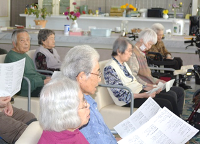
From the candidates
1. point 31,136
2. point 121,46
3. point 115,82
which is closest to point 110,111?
point 115,82

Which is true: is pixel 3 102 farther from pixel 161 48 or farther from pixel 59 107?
pixel 161 48

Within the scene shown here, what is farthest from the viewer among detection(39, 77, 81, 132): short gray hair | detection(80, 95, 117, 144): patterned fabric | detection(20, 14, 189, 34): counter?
detection(20, 14, 189, 34): counter

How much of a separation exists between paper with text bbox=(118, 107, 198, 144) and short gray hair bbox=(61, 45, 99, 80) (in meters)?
0.49

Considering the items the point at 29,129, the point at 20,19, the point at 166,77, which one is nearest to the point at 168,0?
the point at 20,19

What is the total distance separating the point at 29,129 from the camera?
1.62 meters

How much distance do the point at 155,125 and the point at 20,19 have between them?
9334 millimetres

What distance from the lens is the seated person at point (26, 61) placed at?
3506 millimetres

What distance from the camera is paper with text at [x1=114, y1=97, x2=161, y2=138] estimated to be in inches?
89.7

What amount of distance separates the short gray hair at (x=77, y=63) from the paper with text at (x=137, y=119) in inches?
16.0

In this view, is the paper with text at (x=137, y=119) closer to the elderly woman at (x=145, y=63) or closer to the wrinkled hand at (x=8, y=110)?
the wrinkled hand at (x=8, y=110)

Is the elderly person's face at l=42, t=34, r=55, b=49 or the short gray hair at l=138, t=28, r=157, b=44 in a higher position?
the short gray hair at l=138, t=28, r=157, b=44

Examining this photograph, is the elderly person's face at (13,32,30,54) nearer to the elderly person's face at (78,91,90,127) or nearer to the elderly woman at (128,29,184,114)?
the elderly woman at (128,29,184,114)

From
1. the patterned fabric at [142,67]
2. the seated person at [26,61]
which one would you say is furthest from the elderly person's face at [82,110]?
the patterned fabric at [142,67]

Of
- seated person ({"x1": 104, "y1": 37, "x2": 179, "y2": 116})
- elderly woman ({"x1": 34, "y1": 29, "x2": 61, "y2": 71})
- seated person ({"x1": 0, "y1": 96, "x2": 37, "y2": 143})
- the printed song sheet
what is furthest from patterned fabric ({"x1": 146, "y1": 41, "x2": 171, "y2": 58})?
seated person ({"x1": 0, "y1": 96, "x2": 37, "y2": 143})
